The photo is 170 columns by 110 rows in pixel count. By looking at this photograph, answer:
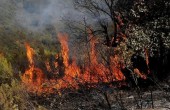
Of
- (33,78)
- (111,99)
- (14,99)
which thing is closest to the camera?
(14,99)

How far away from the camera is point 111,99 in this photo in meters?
29.1

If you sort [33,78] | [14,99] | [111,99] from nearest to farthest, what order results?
1. [14,99]
2. [111,99]
3. [33,78]

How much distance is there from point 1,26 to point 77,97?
7200 centimetres

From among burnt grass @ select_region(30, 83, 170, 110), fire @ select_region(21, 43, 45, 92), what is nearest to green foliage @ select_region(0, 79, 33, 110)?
burnt grass @ select_region(30, 83, 170, 110)

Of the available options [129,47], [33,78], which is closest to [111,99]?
[129,47]

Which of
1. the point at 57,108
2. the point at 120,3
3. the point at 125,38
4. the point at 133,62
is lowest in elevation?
the point at 57,108

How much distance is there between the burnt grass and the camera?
85.8 feet

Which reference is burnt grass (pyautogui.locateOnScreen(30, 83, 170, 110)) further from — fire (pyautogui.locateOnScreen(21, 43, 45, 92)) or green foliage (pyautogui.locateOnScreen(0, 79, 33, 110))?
fire (pyautogui.locateOnScreen(21, 43, 45, 92))

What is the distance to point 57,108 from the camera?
97.7 feet

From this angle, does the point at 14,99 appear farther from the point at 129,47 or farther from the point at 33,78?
the point at 33,78

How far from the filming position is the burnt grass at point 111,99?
85.8 ft

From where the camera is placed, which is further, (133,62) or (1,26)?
(1,26)

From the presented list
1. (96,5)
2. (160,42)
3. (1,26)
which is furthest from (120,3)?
(1,26)

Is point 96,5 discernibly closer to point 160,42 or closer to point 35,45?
point 160,42
